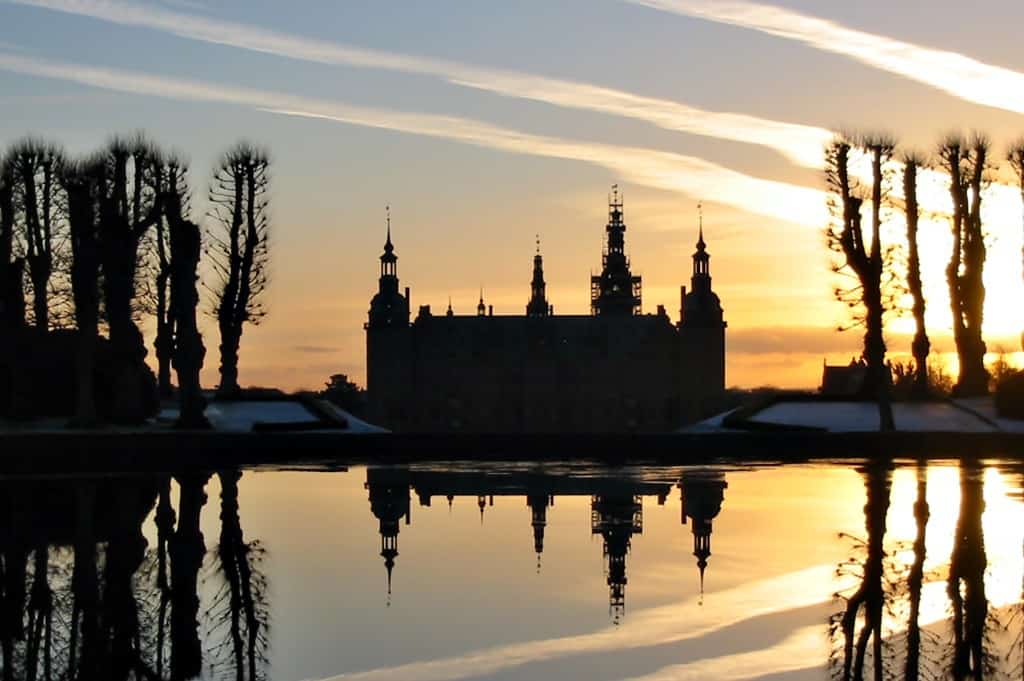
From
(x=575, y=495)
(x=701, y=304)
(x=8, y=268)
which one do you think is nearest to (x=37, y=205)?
(x=8, y=268)

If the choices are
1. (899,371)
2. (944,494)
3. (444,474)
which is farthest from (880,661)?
(899,371)

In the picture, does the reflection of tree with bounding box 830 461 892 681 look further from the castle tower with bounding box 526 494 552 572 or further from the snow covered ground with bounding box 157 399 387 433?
the snow covered ground with bounding box 157 399 387 433

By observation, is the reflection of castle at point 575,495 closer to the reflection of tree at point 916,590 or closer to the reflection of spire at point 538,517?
the reflection of spire at point 538,517

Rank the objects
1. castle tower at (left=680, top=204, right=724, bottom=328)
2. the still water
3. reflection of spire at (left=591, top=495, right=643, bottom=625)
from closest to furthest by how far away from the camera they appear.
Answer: the still water < reflection of spire at (left=591, top=495, right=643, bottom=625) < castle tower at (left=680, top=204, right=724, bottom=328)

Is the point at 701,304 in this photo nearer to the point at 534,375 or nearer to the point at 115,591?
the point at 534,375

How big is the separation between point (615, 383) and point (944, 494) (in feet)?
433

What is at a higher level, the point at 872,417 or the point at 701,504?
the point at 872,417

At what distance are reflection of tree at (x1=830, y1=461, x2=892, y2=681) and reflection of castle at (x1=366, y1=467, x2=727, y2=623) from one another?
1844 millimetres

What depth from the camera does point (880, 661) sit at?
13117 millimetres

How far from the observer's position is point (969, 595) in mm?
16281

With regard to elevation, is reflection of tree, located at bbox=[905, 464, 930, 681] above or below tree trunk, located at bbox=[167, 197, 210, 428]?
below

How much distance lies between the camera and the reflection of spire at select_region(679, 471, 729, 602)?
20.1 m

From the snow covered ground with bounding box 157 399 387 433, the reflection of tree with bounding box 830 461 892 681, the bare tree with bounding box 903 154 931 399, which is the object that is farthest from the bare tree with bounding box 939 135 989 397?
the reflection of tree with bounding box 830 461 892 681

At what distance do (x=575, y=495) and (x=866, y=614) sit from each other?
43.0ft
